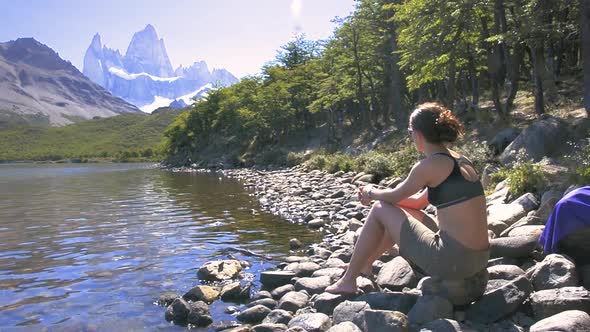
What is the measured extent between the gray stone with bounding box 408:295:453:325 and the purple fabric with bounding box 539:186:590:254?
157cm

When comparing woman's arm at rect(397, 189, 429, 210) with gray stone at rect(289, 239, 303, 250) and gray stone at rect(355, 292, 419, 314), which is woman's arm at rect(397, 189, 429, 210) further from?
gray stone at rect(289, 239, 303, 250)

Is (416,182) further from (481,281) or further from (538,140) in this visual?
(538,140)

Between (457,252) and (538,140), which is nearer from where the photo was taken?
(457,252)

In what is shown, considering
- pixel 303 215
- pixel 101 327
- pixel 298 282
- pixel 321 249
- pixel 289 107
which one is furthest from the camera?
pixel 289 107

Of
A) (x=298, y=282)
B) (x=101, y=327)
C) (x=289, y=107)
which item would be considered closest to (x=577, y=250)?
(x=298, y=282)

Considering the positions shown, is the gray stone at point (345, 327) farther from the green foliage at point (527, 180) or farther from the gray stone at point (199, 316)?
the green foliage at point (527, 180)

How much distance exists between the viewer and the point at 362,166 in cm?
2472

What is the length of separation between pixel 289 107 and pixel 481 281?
168 ft

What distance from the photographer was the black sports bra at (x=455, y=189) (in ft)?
15.4

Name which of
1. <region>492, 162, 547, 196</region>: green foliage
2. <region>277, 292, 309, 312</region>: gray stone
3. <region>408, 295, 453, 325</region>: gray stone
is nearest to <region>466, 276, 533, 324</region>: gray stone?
<region>408, 295, 453, 325</region>: gray stone

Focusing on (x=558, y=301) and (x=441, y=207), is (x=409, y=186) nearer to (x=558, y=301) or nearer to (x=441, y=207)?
(x=441, y=207)

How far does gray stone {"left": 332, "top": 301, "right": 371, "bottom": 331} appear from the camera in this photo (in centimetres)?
505

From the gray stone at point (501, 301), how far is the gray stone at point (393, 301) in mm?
632

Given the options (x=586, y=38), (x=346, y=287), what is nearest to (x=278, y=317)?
(x=346, y=287)
